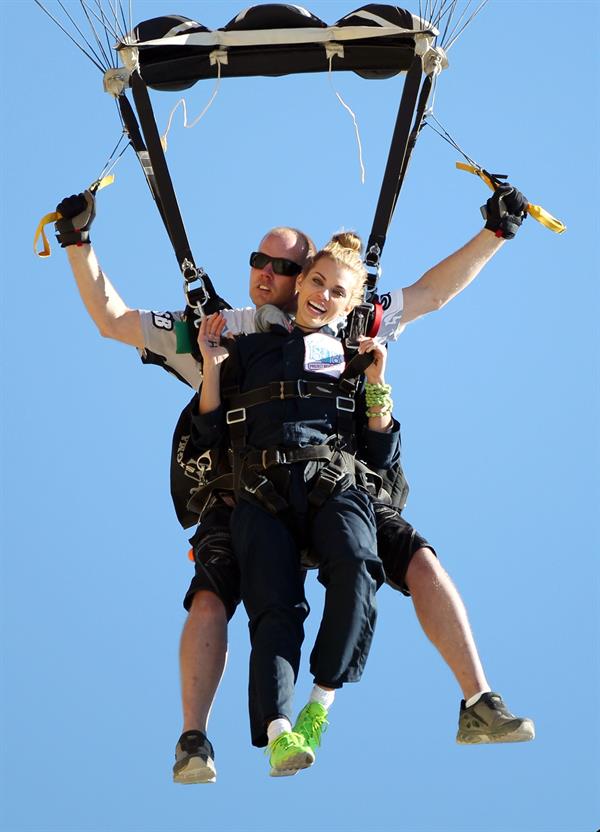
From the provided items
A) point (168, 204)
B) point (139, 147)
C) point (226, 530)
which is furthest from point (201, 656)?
point (139, 147)

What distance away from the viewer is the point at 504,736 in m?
8.85

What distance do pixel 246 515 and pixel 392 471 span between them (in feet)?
3.31

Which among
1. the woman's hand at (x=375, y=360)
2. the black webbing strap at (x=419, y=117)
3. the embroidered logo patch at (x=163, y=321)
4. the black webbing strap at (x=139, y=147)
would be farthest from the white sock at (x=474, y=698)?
the black webbing strap at (x=139, y=147)

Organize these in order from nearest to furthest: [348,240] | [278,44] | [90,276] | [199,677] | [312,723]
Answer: [312,723] → [199,677] → [348,240] → [90,276] → [278,44]

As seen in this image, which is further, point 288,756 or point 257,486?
point 257,486

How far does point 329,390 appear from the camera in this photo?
938cm

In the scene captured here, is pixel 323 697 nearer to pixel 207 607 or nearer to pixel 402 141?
pixel 207 607

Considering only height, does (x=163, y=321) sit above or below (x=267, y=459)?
above

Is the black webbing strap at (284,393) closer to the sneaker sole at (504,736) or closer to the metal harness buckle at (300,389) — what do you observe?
the metal harness buckle at (300,389)

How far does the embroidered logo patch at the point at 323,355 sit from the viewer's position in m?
9.35

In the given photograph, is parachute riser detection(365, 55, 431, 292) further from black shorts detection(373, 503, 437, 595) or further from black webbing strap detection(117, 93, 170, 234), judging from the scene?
black shorts detection(373, 503, 437, 595)

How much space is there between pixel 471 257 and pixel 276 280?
3.59 feet

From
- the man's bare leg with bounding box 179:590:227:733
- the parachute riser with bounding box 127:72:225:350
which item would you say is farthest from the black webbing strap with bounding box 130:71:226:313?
the man's bare leg with bounding box 179:590:227:733

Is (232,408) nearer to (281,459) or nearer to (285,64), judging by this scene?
(281,459)
